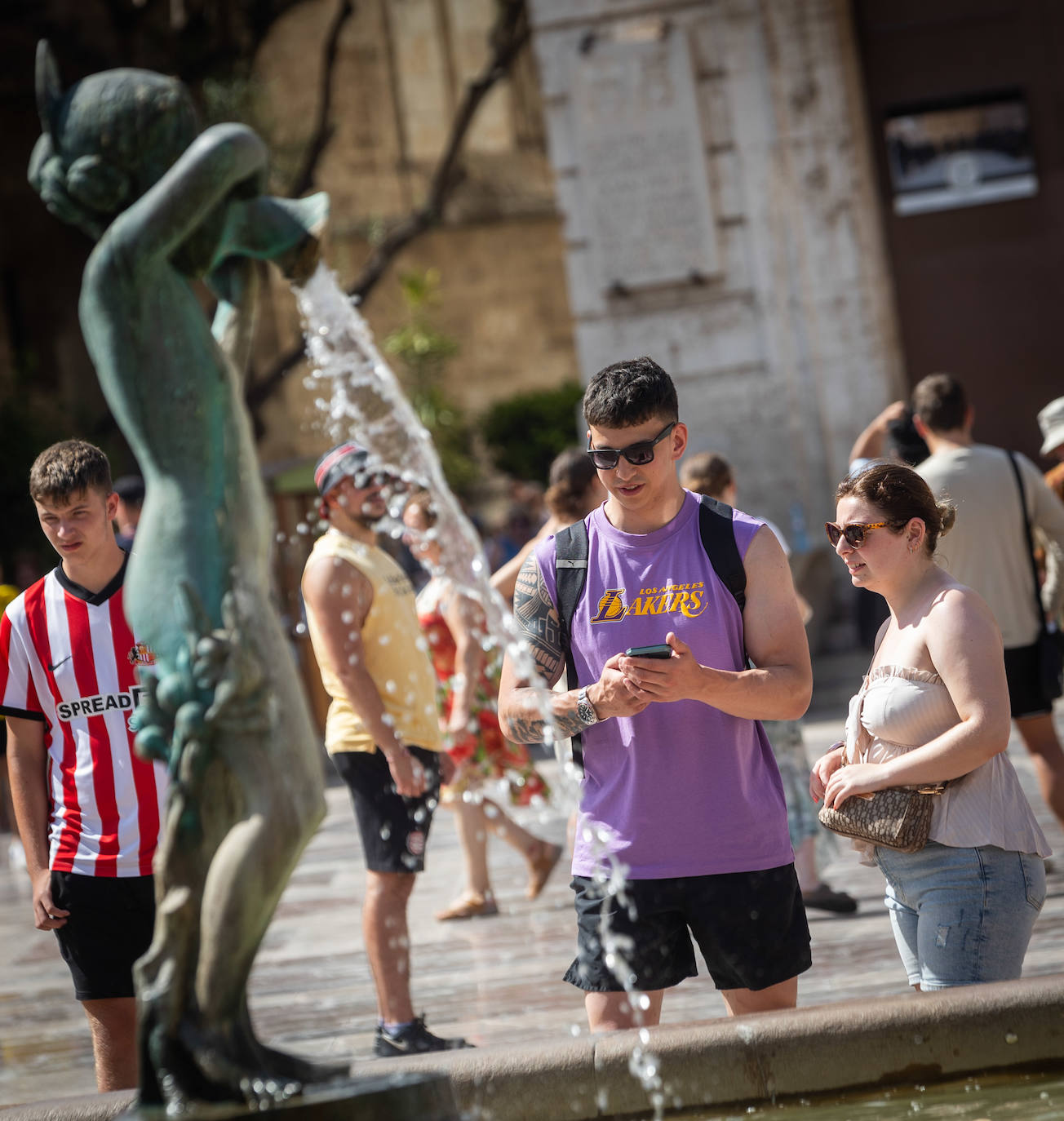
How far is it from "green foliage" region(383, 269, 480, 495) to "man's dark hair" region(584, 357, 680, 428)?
18.8 metres

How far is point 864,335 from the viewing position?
1335 centimetres

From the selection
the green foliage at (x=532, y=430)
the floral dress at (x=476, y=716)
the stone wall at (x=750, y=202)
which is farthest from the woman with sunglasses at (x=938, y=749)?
the green foliage at (x=532, y=430)

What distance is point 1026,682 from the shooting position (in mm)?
6129

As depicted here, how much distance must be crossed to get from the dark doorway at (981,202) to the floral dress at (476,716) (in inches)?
293

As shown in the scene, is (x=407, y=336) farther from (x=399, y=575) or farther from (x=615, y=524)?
(x=615, y=524)

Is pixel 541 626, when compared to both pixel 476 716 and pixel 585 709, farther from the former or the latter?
pixel 476 716

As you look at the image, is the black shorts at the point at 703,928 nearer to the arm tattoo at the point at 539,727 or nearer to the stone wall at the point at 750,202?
the arm tattoo at the point at 539,727

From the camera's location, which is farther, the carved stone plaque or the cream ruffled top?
the carved stone plaque

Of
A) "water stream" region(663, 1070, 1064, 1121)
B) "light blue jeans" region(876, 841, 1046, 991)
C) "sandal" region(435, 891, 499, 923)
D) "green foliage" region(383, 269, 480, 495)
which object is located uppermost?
"green foliage" region(383, 269, 480, 495)

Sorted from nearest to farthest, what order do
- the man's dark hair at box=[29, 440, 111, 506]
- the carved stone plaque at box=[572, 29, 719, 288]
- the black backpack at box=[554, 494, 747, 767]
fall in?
the black backpack at box=[554, 494, 747, 767]
the man's dark hair at box=[29, 440, 111, 506]
the carved stone plaque at box=[572, 29, 719, 288]

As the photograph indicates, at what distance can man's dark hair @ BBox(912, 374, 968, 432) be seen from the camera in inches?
238

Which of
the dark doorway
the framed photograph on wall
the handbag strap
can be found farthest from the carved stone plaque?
the handbag strap

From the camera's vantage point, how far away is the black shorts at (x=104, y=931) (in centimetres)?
409

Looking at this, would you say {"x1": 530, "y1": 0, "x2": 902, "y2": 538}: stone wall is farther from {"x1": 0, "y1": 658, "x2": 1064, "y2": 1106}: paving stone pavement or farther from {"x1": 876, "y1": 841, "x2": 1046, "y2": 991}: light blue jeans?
{"x1": 876, "y1": 841, "x2": 1046, "y2": 991}: light blue jeans
